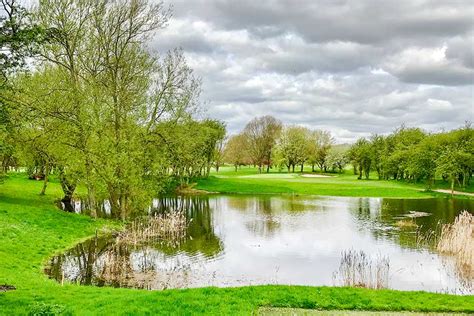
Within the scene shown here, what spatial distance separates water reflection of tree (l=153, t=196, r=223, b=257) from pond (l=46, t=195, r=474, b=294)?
0.26 ft

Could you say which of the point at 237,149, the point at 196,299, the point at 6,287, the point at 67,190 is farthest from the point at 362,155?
the point at 6,287

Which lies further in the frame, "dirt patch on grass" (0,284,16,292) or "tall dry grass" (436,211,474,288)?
"tall dry grass" (436,211,474,288)

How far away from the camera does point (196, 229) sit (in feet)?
136

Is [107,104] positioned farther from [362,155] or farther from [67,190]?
[362,155]

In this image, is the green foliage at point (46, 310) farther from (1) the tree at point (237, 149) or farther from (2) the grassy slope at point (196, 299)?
(1) the tree at point (237, 149)

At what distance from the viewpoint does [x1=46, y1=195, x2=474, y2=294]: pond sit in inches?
960

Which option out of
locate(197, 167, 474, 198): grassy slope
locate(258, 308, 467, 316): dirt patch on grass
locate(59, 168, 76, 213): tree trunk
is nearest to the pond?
locate(258, 308, 467, 316): dirt patch on grass

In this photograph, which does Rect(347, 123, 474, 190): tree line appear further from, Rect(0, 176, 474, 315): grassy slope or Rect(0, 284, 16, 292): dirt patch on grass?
Rect(0, 284, 16, 292): dirt patch on grass

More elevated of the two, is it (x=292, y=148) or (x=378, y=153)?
(x=292, y=148)

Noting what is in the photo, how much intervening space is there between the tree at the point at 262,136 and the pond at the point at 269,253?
8180cm

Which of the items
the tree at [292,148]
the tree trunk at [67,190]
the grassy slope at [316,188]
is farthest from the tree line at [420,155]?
the tree trunk at [67,190]

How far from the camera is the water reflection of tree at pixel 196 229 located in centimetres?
3189

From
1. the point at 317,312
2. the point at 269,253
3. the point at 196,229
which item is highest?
the point at 317,312

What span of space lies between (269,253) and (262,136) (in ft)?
344
